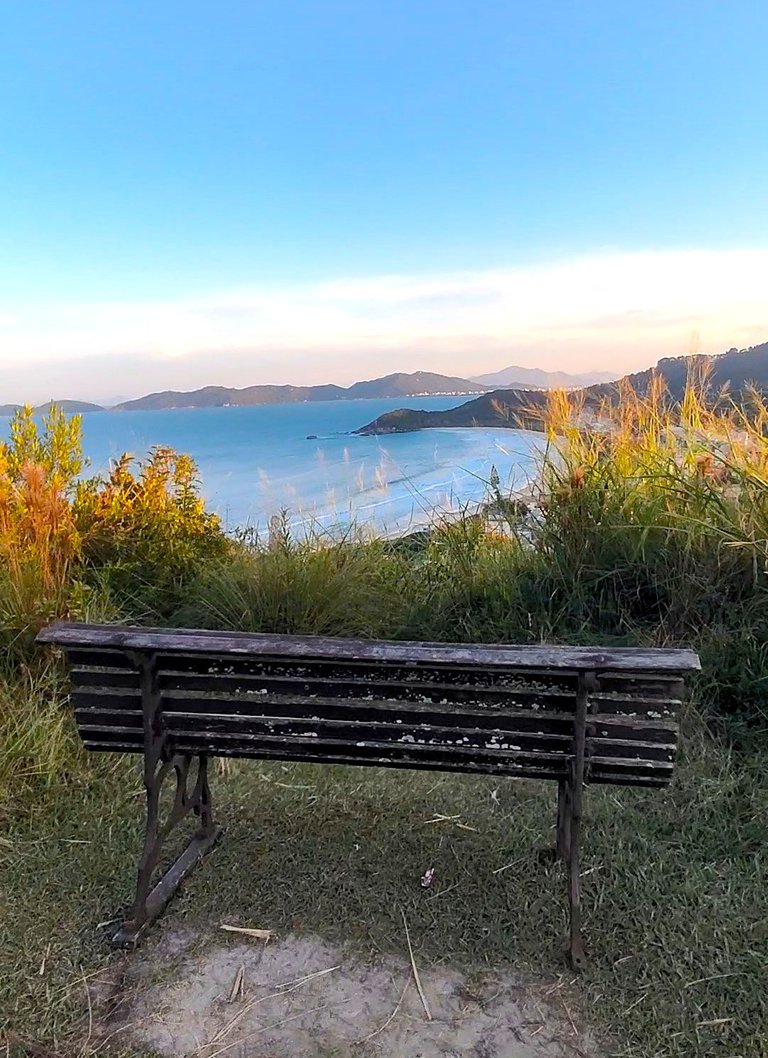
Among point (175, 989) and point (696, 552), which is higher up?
point (696, 552)

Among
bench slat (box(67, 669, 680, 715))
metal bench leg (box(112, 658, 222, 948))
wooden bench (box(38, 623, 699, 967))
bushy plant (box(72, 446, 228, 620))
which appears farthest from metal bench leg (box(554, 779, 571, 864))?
bushy plant (box(72, 446, 228, 620))

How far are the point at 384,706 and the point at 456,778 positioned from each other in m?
1.08

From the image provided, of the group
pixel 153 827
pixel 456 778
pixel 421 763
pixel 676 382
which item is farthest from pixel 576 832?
pixel 676 382

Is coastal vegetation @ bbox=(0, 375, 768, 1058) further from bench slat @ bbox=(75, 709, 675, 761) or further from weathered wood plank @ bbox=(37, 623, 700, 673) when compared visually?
weathered wood plank @ bbox=(37, 623, 700, 673)

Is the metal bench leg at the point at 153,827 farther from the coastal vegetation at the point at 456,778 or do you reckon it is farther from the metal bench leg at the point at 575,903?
the metal bench leg at the point at 575,903

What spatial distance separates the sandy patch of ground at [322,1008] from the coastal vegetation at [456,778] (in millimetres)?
84

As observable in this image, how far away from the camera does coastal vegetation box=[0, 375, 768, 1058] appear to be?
1.95 m

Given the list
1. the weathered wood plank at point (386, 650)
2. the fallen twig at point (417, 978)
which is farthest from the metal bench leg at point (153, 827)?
the fallen twig at point (417, 978)

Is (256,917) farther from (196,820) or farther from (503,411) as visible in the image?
(503,411)

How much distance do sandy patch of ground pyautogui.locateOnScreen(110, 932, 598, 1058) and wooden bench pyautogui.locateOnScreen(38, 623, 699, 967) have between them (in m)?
0.18

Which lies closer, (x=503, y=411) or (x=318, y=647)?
(x=318, y=647)

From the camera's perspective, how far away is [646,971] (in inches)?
73.6

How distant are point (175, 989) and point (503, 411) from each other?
4.05 meters

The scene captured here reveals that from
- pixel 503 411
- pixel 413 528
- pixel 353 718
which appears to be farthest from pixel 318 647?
pixel 503 411
